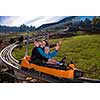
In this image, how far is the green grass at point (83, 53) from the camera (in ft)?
14.1

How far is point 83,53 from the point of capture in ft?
14.4

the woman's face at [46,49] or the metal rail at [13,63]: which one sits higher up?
the woman's face at [46,49]

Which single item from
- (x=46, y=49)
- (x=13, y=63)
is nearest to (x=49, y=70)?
(x=46, y=49)

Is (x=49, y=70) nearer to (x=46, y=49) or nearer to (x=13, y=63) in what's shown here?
(x=46, y=49)

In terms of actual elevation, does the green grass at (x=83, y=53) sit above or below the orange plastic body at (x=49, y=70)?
above

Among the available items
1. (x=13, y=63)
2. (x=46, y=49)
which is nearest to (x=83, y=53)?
(x=46, y=49)

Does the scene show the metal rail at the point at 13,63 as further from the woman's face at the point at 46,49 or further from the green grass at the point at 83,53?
the woman's face at the point at 46,49

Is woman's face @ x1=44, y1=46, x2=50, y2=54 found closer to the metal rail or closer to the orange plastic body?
the orange plastic body

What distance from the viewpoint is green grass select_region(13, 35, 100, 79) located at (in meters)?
4.31

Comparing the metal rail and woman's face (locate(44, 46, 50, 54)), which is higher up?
woman's face (locate(44, 46, 50, 54))

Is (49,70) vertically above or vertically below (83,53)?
below

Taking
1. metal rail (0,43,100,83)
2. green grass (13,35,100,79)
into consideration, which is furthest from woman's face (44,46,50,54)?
metal rail (0,43,100,83)

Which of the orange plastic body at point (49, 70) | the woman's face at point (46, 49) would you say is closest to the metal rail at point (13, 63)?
the orange plastic body at point (49, 70)

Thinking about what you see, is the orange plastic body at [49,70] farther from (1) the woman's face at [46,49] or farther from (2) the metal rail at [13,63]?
(1) the woman's face at [46,49]
